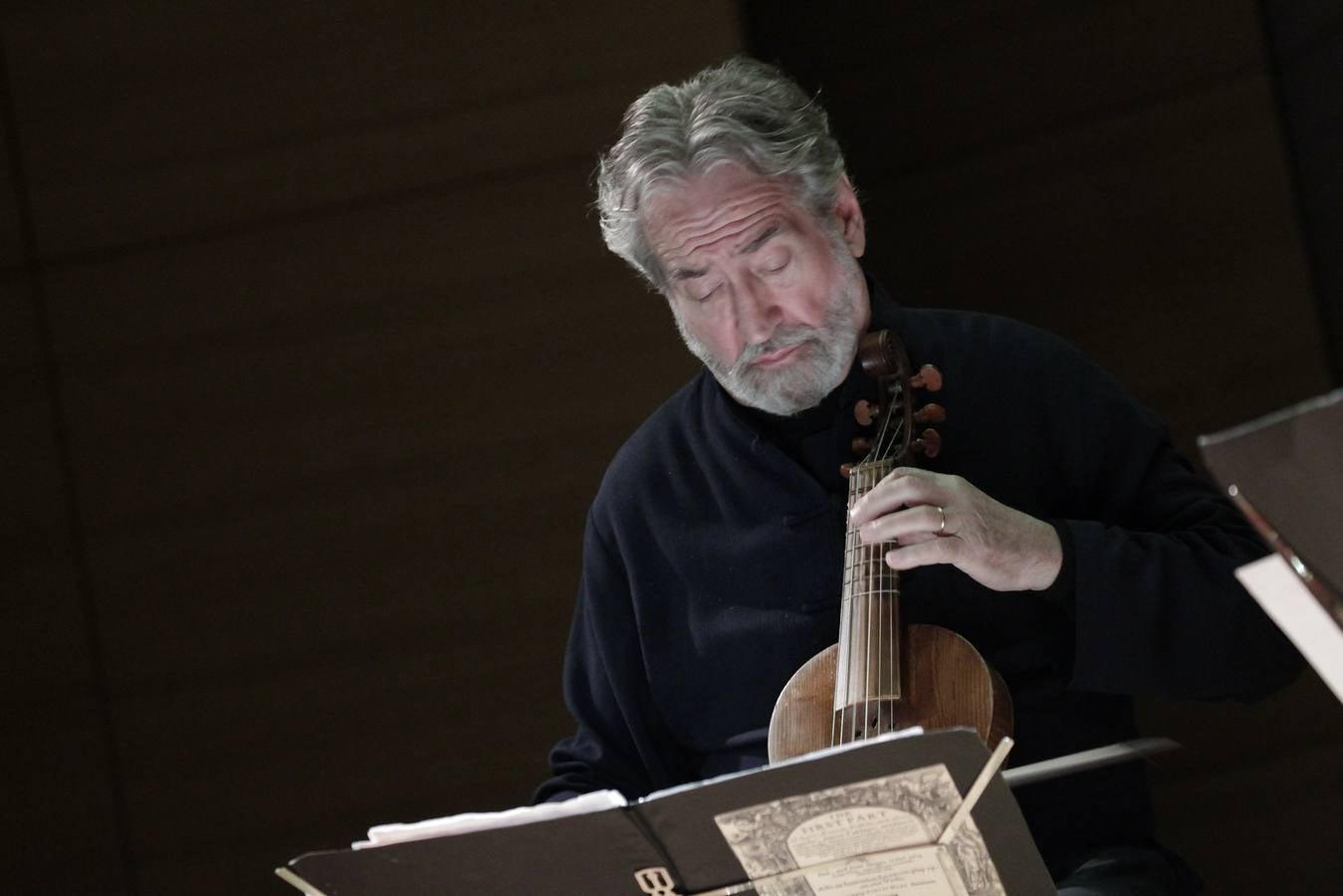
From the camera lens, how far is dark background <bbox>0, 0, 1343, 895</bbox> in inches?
117

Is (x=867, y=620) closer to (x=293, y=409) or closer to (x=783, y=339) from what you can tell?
(x=783, y=339)

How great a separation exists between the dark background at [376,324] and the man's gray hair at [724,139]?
879 mm

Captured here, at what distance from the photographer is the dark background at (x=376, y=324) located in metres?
2.97

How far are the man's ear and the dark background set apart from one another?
2.90ft

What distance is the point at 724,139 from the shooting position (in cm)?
206

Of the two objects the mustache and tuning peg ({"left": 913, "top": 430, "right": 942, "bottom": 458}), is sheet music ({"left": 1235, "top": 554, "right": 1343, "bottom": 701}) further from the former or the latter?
the mustache

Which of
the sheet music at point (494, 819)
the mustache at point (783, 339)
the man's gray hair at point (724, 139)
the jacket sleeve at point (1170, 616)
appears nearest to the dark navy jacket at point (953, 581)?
the jacket sleeve at point (1170, 616)

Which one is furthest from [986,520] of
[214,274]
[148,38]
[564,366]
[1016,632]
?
[148,38]

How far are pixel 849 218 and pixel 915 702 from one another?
758 mm

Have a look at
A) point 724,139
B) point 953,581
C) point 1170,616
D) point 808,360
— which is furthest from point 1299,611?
point 724,139

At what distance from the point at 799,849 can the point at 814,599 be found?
0.59 metres

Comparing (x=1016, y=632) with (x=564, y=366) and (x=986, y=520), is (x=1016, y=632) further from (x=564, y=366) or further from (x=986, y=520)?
(x=564, y=366)

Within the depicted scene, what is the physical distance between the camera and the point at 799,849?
147cm

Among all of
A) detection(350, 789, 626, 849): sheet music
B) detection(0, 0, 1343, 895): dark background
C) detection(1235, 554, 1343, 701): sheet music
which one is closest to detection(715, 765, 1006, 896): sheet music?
detection(350, 789, 626, 849): sheet music
